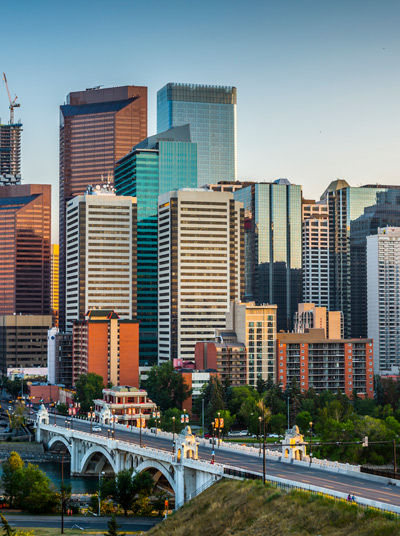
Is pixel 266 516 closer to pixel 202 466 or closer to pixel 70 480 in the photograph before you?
pixel 202 466

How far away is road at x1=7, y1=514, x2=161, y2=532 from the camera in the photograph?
375 ft

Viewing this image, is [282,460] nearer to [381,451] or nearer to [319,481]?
[319,481]

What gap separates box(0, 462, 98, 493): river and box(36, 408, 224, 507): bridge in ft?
7.93

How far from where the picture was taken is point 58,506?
414 feet

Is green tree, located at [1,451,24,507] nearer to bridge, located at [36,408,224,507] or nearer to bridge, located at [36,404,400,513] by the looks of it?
bridge, located at [36,408,224,507]

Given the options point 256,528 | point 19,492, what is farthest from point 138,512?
point 256,528

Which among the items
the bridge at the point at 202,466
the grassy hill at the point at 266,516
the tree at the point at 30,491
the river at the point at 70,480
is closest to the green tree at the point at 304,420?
the bridge at the point at 202,466

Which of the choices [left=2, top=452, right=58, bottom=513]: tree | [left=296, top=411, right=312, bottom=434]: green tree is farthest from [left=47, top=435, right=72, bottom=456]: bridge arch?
[left=2, top=452, right=58, bottom=513]: tree

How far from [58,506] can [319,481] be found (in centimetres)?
4100

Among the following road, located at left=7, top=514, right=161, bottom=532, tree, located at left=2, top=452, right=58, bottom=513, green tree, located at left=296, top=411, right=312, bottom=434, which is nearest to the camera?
road, located at left=7, top=514, right=161, bottom=532

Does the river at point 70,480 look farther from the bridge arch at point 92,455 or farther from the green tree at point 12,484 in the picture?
the green tree at point 12,484

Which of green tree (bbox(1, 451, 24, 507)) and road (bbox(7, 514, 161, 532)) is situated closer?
road (bbox(7, 514, 161, 532))

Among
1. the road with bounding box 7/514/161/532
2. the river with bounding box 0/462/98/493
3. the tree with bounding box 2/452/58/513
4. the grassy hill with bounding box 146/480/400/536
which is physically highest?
the grassy hill with bounding box 146/480/400/536

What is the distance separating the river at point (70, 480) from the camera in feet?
496
